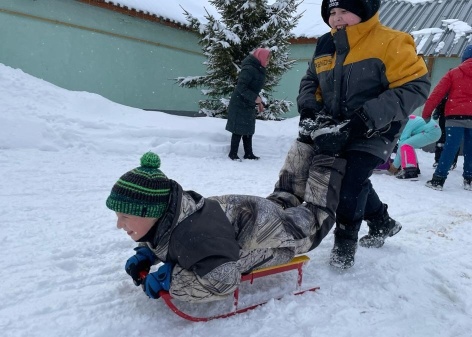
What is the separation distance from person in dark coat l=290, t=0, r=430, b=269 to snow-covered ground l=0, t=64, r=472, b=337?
0.37 meters

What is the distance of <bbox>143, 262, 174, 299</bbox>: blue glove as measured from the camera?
1667mm

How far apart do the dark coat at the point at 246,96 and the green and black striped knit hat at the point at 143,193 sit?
4.20 metres

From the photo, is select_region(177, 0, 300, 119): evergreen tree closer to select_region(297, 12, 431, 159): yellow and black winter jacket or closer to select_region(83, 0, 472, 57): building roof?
select_region(83, 0, 472, 57): building roof

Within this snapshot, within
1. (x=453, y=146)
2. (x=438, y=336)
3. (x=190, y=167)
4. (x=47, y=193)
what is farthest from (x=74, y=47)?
(x=438, y=336)

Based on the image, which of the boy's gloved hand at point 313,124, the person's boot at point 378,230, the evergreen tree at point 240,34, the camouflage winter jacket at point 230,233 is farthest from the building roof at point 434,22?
the camouflage winter jacket at point 230,233

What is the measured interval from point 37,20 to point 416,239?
9.00 metres

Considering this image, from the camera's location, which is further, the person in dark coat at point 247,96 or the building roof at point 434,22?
the building roof at point 434,22

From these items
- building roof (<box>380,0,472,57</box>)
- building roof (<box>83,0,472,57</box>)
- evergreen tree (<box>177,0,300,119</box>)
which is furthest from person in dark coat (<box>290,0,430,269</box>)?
building roof (<box>380,0,472,57</box>)

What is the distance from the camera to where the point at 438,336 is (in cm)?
176

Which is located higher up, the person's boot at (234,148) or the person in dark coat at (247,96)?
the person in dark coat at (247,96)

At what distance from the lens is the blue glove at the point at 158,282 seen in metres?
1.67

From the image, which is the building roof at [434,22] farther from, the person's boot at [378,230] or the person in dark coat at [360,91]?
the person in dark coat at [360,91]

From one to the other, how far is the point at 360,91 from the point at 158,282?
149 cm

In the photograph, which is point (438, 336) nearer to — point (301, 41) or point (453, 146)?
point (453, 146)
